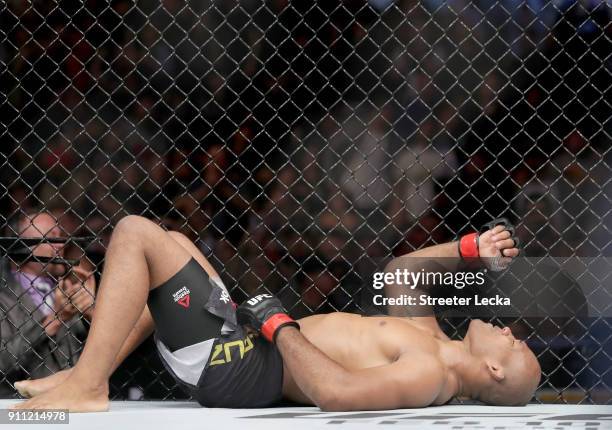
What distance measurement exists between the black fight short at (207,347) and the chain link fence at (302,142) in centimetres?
70

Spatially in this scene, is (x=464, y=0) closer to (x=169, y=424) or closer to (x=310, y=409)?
(x=310, y=409)

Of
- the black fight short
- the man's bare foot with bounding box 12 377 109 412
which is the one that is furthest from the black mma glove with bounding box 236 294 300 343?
the man's bare foot with bounding box 12 377 109 412

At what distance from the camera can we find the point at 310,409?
2258 millimetres

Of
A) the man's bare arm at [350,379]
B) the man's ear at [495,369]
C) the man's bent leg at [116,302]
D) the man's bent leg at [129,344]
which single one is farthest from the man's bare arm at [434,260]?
the man's bent leg at [116,302]

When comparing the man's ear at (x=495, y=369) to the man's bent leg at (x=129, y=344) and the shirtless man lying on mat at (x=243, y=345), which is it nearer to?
the shirtless man lying on mat at (x=243, y=345)

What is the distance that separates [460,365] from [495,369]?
0.27 ft

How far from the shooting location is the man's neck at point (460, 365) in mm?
2301

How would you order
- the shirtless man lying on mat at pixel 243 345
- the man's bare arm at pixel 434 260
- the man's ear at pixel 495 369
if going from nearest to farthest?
the shirtless man lying on mat at pixel 243 345
the man's ear at pixel 495 369
the man's bare arm at pixel 434 260

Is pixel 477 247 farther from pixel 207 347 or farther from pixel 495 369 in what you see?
pixel 207 347

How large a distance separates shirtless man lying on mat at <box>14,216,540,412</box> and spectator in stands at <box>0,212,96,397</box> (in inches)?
27.9

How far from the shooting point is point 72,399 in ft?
7.10

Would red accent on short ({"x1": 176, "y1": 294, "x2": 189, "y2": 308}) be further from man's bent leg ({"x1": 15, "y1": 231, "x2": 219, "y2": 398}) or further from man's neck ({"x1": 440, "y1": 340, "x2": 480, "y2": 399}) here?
man's neck ({"x1": 440, "y1": 340, "x2": 480, "y2": 399})

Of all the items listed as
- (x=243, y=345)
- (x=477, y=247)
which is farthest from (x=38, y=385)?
(x=477, y=247)

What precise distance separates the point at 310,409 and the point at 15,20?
1.81 m
